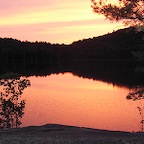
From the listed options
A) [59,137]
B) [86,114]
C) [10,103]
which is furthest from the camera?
[86,114]

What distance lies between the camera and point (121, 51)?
13238 centimetres

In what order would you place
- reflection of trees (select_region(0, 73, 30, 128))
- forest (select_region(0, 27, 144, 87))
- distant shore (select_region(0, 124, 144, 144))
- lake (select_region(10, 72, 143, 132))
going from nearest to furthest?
distant shore (select_region(0, 124, 144, 144))
reflection of trees (select_region(0, 73, 30, 128))
lake (select_region(10, 72, 143, 132))
forest (select_region(0, 27, 144, 87))

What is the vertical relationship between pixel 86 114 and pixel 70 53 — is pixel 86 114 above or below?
below

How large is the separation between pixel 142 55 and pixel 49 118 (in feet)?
32.1

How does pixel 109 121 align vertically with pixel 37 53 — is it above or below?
below

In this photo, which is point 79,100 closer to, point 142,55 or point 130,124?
point 130,124

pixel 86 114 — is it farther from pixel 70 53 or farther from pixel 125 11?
pixel 70 53

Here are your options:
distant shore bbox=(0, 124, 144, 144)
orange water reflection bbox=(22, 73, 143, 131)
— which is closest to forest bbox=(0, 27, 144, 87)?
orange water reflection bbox=(22, 73, 143, 131)

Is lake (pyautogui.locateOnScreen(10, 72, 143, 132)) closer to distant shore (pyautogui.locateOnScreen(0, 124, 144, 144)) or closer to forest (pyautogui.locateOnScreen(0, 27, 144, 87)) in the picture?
distant shore (pyautogui.locateOnScreen(0, 124, 144, 144))

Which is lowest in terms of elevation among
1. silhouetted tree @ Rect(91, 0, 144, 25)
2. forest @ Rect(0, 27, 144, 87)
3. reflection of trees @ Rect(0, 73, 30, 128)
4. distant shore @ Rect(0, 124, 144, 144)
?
distant shore @ Rect(0, 124, 144, 144)

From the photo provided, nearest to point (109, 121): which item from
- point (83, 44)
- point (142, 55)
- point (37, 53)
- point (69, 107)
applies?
point (69, 107)

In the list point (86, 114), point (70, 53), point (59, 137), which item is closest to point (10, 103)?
point (59, 137)

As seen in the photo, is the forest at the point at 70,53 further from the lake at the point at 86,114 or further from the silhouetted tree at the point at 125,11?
the silhouetted tree at the point at 125,11

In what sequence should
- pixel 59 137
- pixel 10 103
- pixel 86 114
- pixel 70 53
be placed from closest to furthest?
pixel 59 137, pixel 10 103, pixel 86 114, pixel 70 53
